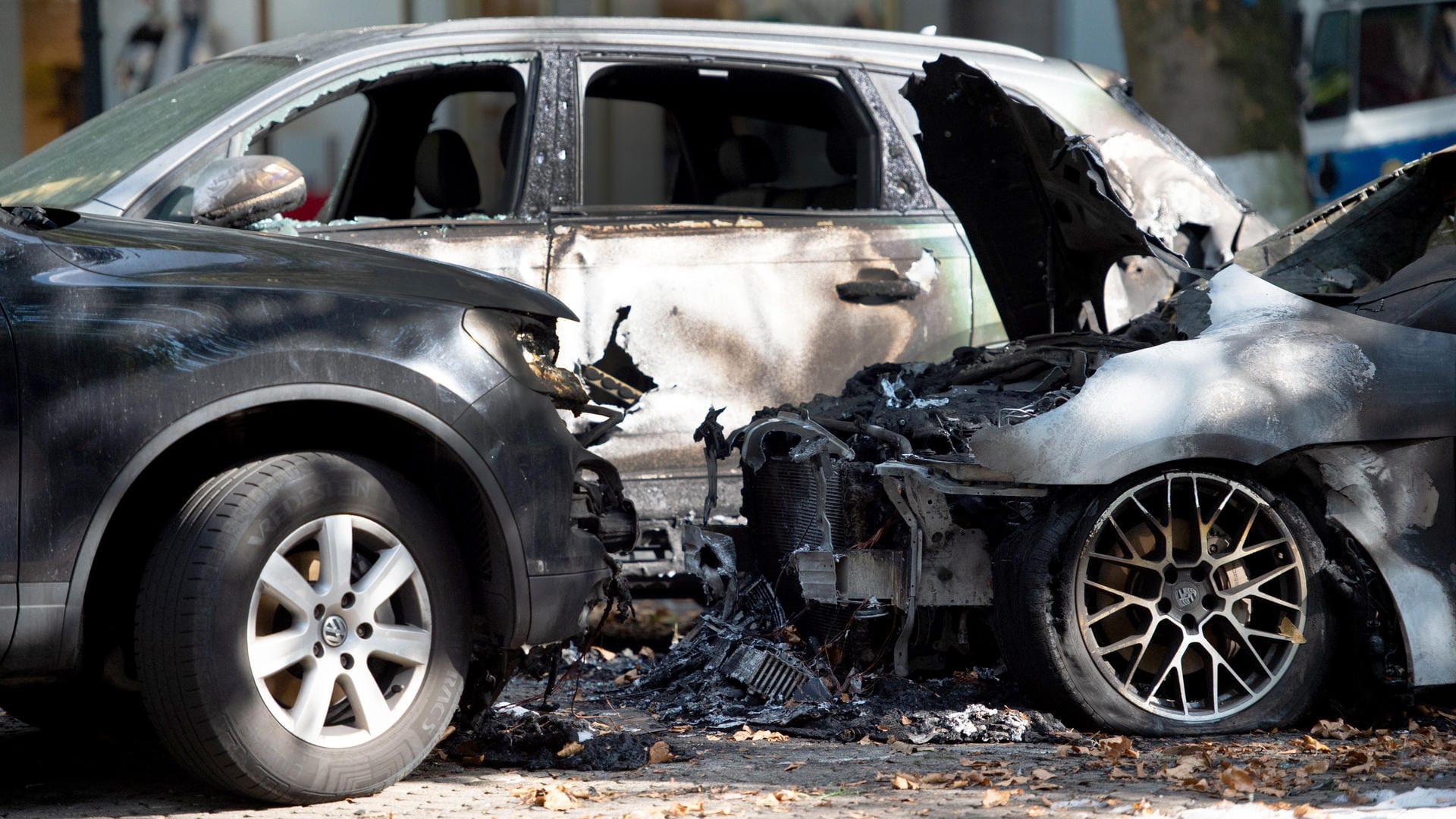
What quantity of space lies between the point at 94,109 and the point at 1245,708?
711 cm

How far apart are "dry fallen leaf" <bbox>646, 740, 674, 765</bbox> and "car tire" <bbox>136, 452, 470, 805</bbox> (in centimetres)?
66

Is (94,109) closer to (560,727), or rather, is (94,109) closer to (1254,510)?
(560,727)

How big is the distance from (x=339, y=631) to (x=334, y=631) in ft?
0.04

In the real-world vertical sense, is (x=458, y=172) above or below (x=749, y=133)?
below

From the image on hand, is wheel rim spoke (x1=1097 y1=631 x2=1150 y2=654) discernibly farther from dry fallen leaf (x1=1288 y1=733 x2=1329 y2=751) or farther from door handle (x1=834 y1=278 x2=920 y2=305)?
door handle (x1=834 y1=278 x2=920 y2=305)

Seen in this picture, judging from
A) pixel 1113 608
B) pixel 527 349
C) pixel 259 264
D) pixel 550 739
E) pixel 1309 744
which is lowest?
pixel 1309 744

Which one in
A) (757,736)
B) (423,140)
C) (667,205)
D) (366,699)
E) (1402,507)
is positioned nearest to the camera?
(366,699)

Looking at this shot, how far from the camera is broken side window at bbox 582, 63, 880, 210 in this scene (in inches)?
246

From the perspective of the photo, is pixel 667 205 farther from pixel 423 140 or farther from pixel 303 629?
pixel 303 629

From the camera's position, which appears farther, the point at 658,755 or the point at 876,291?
the point at 876,291

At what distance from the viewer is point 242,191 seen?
460 centimetres

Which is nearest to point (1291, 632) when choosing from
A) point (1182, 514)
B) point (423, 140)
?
point (1182, 514)

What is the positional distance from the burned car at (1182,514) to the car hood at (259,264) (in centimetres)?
123

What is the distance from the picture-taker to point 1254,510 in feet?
15.1
